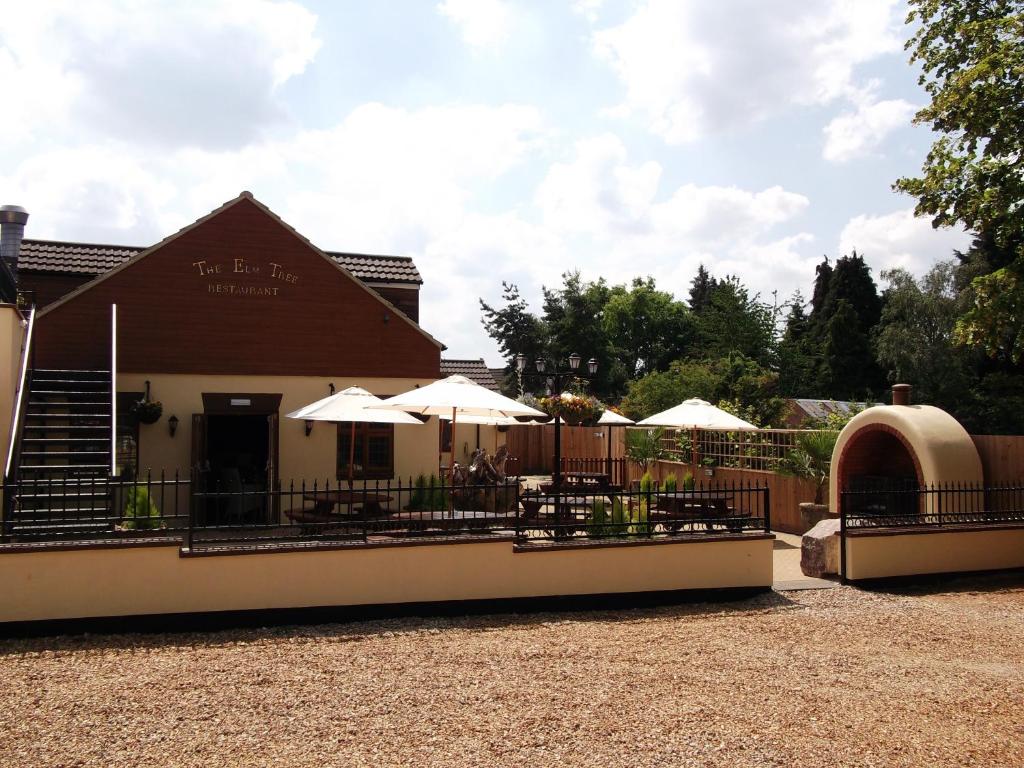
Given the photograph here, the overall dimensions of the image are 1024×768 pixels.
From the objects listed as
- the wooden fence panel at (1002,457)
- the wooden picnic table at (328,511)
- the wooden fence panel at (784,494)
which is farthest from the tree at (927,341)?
the wooden picnic table at (328,511)

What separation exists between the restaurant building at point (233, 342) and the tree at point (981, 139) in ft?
31.2

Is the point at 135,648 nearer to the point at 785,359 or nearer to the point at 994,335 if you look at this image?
the point at 994,335

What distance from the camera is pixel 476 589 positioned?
8.73 metres

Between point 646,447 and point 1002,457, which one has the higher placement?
point 646,447

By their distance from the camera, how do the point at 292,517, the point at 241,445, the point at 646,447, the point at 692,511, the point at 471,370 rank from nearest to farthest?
1. the point at 292,517
2. the point at 692,511
3. the point at 241,445
4. the point at 646,447
5. the point at 471,370

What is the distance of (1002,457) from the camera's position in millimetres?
12164

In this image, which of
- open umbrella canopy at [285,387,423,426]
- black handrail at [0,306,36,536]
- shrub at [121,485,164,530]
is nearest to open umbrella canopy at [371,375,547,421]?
open umbrella canopy at [285,387,423,426]

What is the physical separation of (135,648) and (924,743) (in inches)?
248

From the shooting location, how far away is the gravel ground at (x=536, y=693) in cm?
510

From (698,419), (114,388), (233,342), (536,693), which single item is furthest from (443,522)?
(233,342)

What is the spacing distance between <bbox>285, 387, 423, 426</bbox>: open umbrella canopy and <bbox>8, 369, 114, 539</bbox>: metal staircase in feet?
9.00

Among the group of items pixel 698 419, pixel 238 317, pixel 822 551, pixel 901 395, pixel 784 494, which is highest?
pixel 238 317

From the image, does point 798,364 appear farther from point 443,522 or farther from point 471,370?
point 443,522

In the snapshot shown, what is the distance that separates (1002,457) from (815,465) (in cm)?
353
